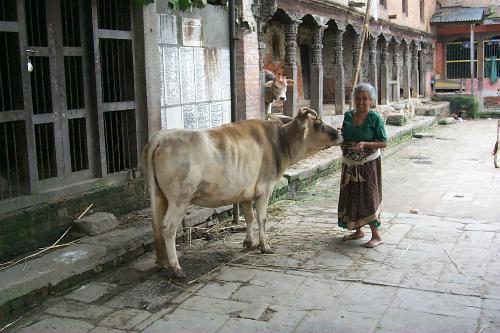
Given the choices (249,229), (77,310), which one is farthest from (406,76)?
(77,310)

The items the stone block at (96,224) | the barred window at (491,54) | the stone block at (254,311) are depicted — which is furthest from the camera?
the barred window at (491,54)

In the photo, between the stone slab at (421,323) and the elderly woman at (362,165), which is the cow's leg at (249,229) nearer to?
the elderly woman at (362,165)

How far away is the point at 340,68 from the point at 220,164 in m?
12.2

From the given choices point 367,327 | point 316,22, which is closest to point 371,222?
point 367,327

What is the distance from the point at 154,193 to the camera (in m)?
5.28

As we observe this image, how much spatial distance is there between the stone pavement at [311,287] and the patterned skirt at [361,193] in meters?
0.31

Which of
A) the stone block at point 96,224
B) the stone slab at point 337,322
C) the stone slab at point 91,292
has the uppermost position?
the stone block at point 96,224

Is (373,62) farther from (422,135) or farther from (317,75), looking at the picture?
(317,75)

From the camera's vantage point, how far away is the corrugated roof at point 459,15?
2875 cm

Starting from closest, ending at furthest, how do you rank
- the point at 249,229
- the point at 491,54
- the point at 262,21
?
the point at 249,229
the point at 262,21
the point at 491,54

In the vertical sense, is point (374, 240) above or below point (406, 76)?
below

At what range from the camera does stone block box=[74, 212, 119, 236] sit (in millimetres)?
5914

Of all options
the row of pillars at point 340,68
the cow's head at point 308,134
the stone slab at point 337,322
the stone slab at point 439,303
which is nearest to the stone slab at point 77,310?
the stone slab at point 337,322

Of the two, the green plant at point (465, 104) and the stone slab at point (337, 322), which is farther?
the green plant at point (465, 104)
